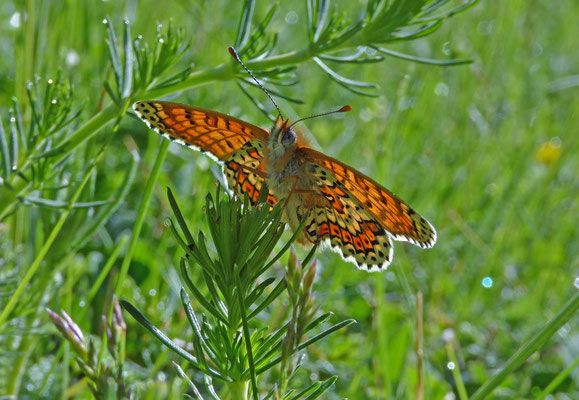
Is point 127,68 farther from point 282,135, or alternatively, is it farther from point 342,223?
point 342,223

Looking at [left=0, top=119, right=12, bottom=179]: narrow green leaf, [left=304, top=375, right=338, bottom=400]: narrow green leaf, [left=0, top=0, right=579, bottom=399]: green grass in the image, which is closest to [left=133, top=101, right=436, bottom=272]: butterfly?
[left=0, top=0, right=579, bottom=399]: green grass

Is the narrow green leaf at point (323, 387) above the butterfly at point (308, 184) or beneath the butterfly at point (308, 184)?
beneath

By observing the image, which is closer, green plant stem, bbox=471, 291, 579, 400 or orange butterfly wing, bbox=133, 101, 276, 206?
green plant stem, bbox=471, 291, 579, 400

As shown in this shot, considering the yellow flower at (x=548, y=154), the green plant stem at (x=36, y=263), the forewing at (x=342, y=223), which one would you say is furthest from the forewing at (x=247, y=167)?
the yellow flower at (x=548, y=154)

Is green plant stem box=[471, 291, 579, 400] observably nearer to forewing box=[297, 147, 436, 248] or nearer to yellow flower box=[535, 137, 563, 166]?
forewing box=[297, 147, 436, 248]

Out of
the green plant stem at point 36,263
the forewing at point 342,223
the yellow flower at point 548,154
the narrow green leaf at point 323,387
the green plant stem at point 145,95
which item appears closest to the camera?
the narrow green leaf at point 323,387

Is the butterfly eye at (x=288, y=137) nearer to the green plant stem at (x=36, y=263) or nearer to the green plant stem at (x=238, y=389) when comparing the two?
the green plant stem at (x=36, y=263)
